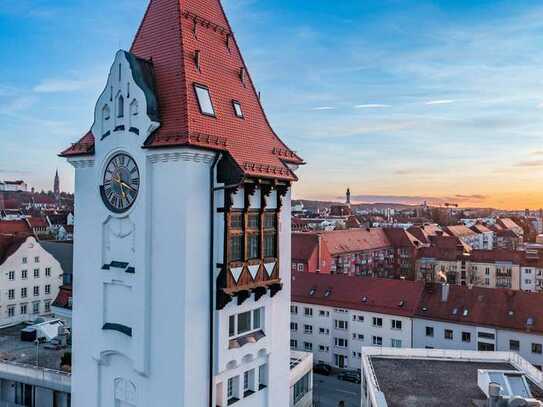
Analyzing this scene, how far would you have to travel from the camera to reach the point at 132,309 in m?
13.0

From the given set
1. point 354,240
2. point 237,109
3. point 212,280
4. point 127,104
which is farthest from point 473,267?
point 127,104

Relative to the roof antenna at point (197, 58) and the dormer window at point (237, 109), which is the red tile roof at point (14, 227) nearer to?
the dormer window at point (237, 109)

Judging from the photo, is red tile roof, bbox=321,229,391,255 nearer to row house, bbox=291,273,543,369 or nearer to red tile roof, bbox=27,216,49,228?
row house, bbox=291,273,543,369

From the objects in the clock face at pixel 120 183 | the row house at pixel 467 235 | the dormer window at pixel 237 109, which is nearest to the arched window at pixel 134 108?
the clock face at pixel 120 183

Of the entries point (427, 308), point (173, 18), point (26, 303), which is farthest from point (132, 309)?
point (26, 303)

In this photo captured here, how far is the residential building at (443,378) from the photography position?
73.1 ft

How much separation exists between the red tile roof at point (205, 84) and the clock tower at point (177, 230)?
0.13 ft

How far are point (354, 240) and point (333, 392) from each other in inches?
1808

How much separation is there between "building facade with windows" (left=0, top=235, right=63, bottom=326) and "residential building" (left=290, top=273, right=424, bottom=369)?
2604 centimetres

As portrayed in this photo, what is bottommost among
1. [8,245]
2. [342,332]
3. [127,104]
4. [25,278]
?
[342,332]

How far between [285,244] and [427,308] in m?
34.3

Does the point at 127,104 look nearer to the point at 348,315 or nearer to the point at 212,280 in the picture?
the point at 212,280

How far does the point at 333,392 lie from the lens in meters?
43.3

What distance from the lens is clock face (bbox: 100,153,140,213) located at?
13.0 metres
